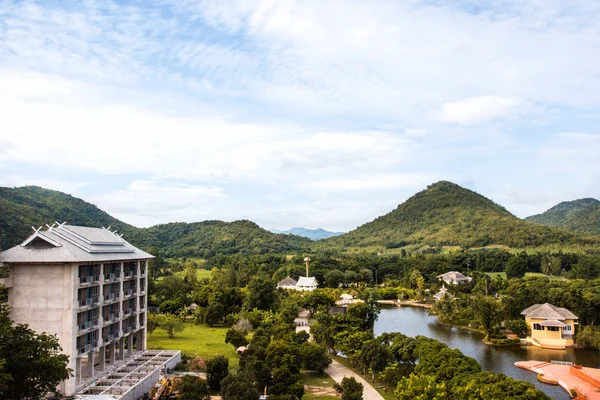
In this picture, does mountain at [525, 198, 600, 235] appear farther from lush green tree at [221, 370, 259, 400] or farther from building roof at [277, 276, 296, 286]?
lush green tree at [221, 370, 259, 400]

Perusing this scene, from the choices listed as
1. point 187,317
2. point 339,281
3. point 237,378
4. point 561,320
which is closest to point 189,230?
point 339,281

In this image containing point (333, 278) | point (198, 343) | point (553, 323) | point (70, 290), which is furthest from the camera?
point (333, 278)

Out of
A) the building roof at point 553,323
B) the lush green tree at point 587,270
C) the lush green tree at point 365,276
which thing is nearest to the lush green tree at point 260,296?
the building roof at point 553,323

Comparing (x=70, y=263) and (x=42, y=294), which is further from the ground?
(x=70, y=263)

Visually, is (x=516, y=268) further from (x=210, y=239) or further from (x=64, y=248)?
(x=64, y=248)

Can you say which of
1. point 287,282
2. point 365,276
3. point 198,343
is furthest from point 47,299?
point 365,276

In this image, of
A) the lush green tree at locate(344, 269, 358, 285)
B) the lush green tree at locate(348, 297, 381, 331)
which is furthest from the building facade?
the lush green tree at locate(344, 269, 358, 285)

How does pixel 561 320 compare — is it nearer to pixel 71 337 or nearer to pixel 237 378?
pixel 237 378
